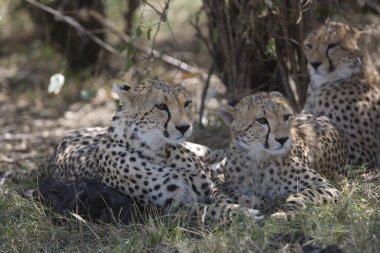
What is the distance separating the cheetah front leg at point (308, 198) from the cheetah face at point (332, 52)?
1.26 m

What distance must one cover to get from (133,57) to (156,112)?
126 cm

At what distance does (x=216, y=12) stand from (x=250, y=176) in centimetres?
185

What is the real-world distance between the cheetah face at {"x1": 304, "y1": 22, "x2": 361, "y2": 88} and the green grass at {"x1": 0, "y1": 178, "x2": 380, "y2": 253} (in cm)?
107

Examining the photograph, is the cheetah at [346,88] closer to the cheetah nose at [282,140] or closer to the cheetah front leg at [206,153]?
the cheetah front leg at [206,153]

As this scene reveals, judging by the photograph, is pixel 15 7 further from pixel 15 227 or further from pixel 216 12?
pixel 15 227

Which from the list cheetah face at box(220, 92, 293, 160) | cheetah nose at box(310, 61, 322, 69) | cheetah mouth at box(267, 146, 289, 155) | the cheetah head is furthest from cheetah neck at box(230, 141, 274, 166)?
cheetah nose at box(310, 61, 322, 69)

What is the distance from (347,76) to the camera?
5855 millimetres

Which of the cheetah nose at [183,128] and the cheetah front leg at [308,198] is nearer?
the cheetah front leg at [308,198]

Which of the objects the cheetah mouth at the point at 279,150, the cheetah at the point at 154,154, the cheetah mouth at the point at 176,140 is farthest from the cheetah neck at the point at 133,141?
the cheetah mouth at the point at 279,150

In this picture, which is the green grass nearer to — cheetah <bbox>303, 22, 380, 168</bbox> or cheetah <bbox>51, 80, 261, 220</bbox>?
cheetah <bbox>51, 80, 261, 220</bbox>

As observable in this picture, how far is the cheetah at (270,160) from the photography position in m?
4.62

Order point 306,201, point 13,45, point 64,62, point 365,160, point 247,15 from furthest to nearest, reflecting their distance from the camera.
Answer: point 13,45 < point 64,62 < point 247,15 < point 365,160 < point 306,201

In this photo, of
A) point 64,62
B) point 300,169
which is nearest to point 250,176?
point 300,169

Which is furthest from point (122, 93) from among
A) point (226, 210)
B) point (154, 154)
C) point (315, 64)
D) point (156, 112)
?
point (315, 64)
